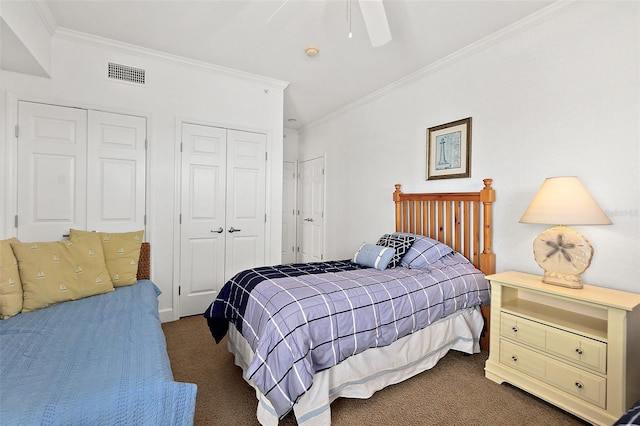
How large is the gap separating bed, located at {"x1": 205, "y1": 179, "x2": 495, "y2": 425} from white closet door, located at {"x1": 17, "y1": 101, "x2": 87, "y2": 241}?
1.72m

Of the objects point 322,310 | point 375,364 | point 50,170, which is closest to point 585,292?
point 375,364

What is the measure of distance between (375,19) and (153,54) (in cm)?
239

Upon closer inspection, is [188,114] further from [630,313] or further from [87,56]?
[630,313]

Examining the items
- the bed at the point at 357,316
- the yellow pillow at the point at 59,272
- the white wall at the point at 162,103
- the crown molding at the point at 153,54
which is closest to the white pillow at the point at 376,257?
the bed at the point at 357,316

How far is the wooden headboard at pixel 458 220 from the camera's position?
2592 mm

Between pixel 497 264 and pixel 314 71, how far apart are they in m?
2.70

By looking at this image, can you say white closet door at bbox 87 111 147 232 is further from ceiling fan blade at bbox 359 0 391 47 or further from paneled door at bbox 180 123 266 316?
ceiling fan blade at bbox 359 0 391 47

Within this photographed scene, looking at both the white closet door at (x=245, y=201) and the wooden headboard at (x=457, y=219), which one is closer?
the wooden headboard at (x=457, y=219)

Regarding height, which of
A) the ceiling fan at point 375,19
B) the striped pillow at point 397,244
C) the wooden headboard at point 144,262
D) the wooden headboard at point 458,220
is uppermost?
the ceiling fan at point 375,19

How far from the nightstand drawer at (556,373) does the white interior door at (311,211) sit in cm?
319

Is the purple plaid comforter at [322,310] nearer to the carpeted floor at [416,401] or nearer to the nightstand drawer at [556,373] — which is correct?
the carpeted floor at [416,401]

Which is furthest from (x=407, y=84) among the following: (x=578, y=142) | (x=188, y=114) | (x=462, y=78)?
(x=188, y=114)

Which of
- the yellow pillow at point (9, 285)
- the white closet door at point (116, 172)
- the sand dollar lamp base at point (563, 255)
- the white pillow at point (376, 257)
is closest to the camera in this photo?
the yellow pillow at point (9, 285)

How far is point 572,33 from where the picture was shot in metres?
2.17
